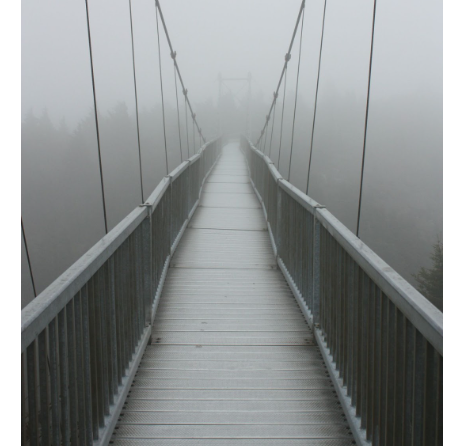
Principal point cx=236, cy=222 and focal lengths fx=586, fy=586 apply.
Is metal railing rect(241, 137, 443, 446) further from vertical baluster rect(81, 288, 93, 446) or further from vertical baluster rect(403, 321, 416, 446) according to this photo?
vertical baluster rect(81, 288, 93, 446)

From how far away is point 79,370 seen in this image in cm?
218

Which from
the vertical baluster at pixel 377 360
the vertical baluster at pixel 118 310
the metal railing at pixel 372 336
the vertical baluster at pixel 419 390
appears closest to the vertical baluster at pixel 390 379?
the metal railing at pixel 372 336

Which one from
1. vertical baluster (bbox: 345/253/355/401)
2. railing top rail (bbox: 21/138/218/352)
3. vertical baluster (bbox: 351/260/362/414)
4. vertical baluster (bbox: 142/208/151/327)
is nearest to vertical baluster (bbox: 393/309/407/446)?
vertical baluster (bbox: 351/260/362/414)

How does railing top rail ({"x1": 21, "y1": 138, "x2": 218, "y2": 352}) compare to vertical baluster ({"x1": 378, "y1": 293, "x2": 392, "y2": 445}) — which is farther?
vertical baluster ({"x1": 378, "y1": 293, "x2": 392, "y2": 445})

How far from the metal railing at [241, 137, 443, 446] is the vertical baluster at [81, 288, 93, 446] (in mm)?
1125

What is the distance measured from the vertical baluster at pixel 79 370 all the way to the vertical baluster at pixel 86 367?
1.2 inches

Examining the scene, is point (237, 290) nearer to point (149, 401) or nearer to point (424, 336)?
point (149, 401)

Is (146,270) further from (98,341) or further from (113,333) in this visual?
(98,341)

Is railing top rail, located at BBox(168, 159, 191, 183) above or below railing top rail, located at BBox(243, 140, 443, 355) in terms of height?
below

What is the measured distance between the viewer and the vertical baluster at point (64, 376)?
1965 millimetres

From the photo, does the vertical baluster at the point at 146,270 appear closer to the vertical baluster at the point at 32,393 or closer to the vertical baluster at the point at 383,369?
the vertical baluster at the point at 383,369

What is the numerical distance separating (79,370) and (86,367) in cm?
8

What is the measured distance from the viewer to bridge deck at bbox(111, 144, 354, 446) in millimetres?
2721

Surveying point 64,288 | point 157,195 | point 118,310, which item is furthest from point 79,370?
point 157,195
